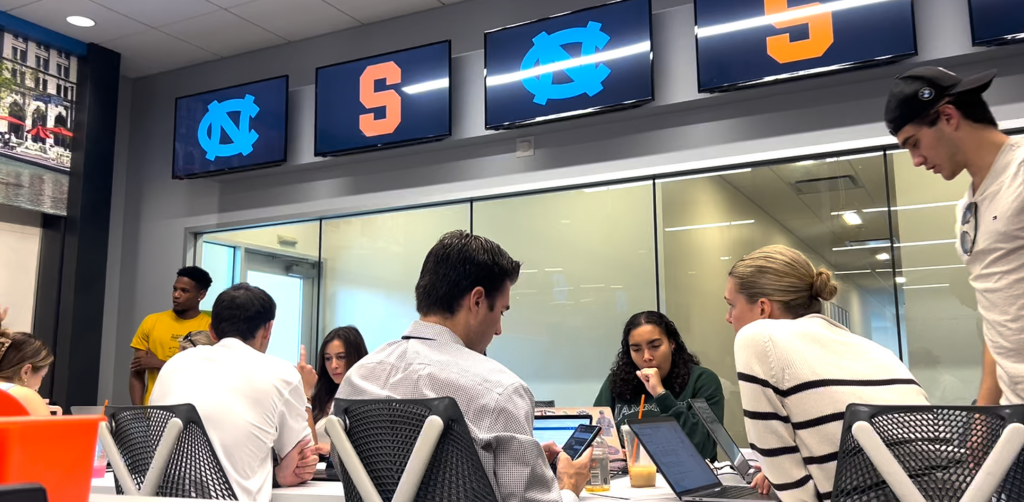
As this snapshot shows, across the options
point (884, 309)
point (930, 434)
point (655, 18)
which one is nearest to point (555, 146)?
point (655, 18)

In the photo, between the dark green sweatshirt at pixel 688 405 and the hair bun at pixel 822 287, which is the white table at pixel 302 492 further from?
the hair bun at pixel 822 287

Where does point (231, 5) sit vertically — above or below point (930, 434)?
above

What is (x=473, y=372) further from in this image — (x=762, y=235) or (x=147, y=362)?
(x=147, y=362)

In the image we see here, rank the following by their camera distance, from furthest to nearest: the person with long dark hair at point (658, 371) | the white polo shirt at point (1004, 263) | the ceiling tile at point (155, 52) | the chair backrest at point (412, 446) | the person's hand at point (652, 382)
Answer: the ceiling tile at point (155, 52) → the person with long dark hair at point (658, 371) → the person's hand at point (652, 382) → the white polo shirt at point (1004, 263) → the chair backrest at point (412, 446)

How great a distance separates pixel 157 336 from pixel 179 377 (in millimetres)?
3078

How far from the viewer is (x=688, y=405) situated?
3.02m

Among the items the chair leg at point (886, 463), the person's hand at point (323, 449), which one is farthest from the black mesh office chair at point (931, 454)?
the person's hand at point (323, 449)

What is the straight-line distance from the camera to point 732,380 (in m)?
3.96

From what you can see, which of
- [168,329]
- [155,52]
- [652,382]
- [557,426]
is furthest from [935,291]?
[155,52]

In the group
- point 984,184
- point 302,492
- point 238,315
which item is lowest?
point 302,492

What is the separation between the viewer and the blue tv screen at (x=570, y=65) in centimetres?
400

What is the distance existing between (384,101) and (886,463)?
387cm

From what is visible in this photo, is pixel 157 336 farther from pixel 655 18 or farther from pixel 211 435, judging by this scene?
pixel 655 18

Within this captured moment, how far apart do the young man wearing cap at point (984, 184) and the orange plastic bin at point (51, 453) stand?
5.73ft
